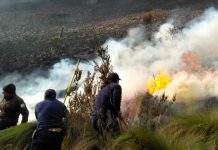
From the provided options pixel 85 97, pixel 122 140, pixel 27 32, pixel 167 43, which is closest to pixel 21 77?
pixel 167 43

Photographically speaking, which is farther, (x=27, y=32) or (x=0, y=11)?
(x=0, y=11)

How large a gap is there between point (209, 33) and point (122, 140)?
18.8 metres

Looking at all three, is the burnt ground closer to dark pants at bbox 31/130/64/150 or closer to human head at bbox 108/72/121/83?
human head at bbox 108/72/121/83

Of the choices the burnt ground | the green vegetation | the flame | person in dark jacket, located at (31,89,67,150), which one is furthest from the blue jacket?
the burnt ground

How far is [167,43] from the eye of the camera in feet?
82.6

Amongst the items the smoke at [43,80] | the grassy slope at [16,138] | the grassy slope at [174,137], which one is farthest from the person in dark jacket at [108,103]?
the smoke at [43,80]

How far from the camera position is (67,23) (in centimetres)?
4662

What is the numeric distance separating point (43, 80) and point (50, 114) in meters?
18.2

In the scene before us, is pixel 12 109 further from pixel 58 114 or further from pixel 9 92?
pixel 58 114

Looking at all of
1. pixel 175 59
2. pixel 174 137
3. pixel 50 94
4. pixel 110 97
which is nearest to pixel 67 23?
pixel 175 59

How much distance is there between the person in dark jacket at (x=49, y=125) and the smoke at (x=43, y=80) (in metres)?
14.7

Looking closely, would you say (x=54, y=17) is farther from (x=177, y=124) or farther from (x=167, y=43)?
(x=177, y=124)

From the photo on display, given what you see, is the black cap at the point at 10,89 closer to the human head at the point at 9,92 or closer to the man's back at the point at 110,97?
the human head at the point at 9,92

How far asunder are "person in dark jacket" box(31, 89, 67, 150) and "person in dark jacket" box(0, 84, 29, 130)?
1.18m
